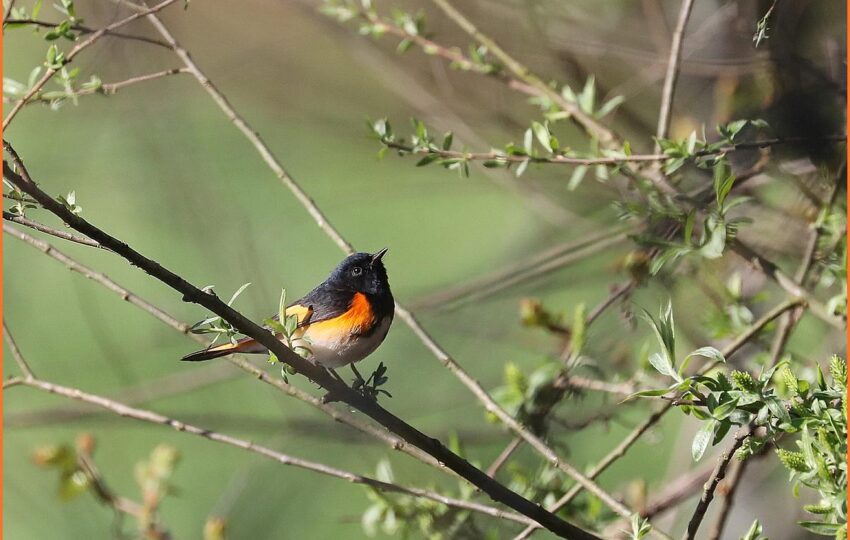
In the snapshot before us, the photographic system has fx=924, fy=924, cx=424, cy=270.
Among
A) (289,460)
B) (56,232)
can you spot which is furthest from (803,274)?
(56,232)

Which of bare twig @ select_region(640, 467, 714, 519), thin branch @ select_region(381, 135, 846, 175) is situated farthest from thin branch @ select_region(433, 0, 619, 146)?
bare twig @ select_region(640, 467, 714, 519)

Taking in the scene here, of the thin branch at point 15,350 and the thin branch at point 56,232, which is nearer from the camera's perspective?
the thin branch at point 56,232

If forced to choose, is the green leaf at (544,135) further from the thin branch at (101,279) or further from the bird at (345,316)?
the thin branch at (101,279)

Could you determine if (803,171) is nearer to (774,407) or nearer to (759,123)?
(759,123)

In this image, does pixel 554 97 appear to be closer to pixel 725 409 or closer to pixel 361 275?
pixel 361 275

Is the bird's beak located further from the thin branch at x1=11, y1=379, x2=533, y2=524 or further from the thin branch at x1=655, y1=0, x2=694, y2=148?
the thin branch at x1=655, y1=0, x2=694, y2=148

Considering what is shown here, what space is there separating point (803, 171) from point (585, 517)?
1060mm

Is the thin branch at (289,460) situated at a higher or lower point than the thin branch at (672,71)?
lower

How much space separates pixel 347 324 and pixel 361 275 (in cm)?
21

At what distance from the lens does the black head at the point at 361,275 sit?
7.32 feet

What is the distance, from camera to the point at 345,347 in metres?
1.98

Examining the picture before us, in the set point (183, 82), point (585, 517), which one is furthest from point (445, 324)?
point (183, 82)

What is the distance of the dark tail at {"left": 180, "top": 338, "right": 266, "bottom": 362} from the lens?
6.46ft

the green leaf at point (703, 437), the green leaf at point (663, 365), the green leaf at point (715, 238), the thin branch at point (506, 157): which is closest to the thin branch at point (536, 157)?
the thin branch at point (506, 157)
